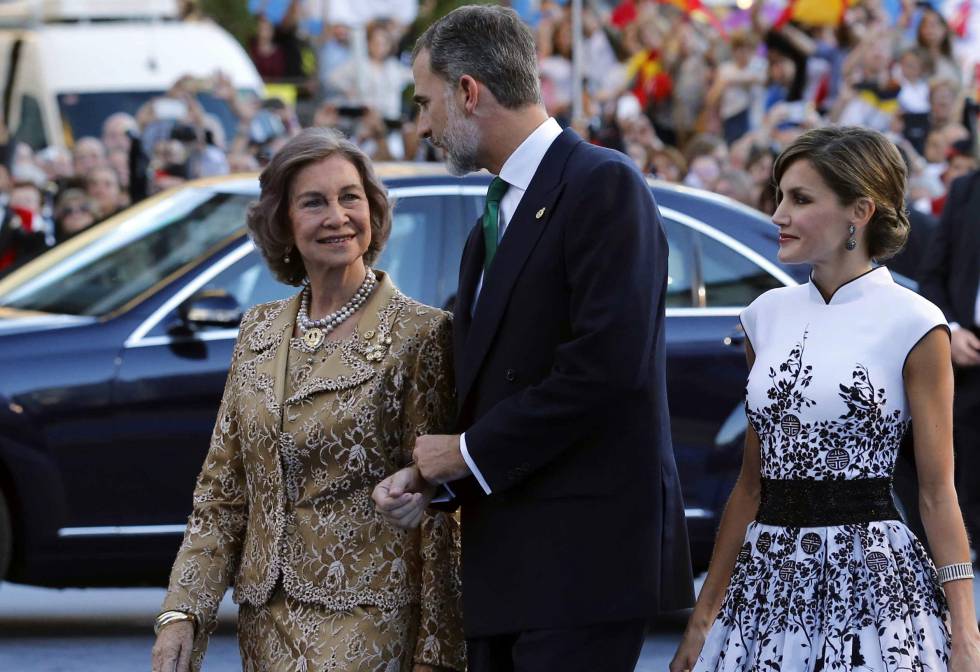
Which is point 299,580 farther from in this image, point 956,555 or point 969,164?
point 969,164

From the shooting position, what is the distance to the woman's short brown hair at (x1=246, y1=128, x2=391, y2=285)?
4.04 meters

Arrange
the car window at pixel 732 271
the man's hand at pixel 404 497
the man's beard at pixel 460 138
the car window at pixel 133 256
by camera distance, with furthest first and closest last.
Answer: the car window at pixel 732 271 < the car window at pixel 133 256 < the man's beard at pixel 460 138 < the man's hand at pixel 404 497

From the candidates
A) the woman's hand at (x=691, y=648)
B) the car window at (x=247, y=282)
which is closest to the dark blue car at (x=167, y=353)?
the car window at (x=247, y=282)

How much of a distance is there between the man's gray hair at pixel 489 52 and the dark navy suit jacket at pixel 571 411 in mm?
148

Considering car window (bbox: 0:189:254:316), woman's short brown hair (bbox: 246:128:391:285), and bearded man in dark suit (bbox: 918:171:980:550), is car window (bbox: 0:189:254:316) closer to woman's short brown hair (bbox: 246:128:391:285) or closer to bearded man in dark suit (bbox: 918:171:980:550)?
bearded man in dark suit (bbox: 918:171:980:550)

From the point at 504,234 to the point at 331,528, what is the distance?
72cm

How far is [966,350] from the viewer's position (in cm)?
730

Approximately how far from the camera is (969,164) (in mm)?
11609

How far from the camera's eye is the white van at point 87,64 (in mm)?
17469

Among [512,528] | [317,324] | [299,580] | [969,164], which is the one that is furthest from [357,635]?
[969,164]

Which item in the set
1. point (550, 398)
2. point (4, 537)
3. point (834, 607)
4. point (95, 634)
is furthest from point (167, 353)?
point (834, 607)

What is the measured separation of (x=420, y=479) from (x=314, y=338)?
53 centimetres

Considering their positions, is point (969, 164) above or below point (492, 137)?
below

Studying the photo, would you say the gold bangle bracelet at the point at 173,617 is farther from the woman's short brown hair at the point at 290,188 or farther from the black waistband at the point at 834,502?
the black waistband at the point at 834,502
